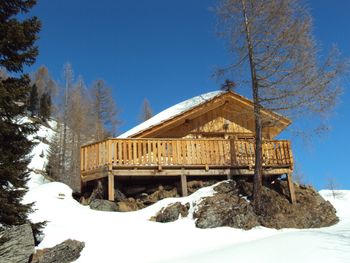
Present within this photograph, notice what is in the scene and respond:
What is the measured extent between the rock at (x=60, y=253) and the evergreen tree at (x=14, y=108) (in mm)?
1226

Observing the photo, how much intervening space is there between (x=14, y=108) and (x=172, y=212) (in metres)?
6.41

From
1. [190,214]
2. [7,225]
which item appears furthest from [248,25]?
[7,225]

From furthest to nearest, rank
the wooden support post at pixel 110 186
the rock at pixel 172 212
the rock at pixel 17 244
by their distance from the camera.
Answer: the wooden support post at pixel 110 186, the rock at pixel 172 212, the rock at pixel 17 244

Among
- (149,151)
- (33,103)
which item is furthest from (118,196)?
(33,103)

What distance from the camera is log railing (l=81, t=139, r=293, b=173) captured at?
15.7 meters

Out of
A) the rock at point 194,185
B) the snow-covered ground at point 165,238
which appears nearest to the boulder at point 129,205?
the snow-covered ground at point 165,238

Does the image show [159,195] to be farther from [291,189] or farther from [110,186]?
[291,189]

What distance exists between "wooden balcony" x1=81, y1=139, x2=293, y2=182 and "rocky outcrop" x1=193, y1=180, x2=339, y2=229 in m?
1.02

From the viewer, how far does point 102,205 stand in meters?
14.5

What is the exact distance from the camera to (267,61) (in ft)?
50.3

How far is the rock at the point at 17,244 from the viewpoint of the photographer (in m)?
10.3

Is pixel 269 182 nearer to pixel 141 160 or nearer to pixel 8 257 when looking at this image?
pixel 141 160

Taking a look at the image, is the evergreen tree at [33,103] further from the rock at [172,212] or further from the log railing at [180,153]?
the rock at [172,212]

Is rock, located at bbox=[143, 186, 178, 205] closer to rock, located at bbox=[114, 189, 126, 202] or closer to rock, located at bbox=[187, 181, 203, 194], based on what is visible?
rock, located at bbox=[187, 181, 203, 194]
